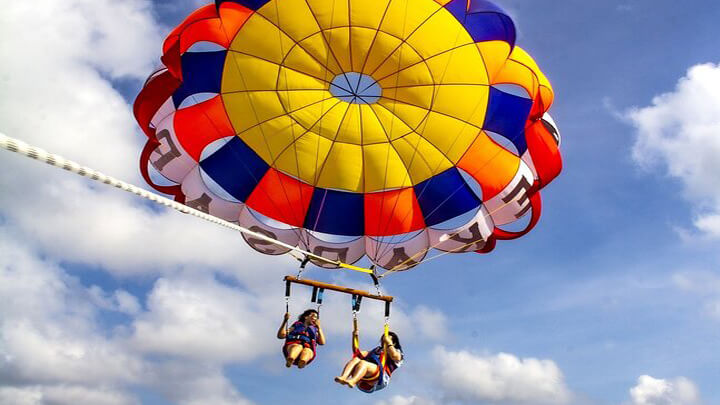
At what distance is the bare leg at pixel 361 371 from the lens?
8.37 meters

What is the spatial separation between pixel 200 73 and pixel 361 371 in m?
5.41

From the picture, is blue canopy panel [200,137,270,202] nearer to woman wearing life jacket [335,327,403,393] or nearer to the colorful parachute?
the colorful parachute

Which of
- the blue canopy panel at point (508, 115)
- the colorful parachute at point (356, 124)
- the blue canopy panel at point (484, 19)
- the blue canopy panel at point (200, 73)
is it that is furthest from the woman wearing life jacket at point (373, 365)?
the blue canopy panel at point (484, 19)

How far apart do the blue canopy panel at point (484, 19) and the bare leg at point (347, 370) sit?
17.4 feet

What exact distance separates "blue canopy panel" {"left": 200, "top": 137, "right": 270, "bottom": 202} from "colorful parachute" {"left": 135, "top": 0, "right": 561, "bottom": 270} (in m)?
0.02

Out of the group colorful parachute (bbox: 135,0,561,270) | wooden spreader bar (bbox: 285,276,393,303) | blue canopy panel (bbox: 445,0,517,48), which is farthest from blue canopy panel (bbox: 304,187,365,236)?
blue canopy panel (bbox: 445,0,517,48)

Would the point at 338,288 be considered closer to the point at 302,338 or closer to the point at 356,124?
the point at 302,338

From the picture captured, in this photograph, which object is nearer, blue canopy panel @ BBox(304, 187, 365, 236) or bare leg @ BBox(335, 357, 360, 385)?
bare leg @ BBox(335, 357, 360, 385)

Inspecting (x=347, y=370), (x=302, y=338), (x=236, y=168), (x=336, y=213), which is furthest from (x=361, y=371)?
(x=236, y=168)

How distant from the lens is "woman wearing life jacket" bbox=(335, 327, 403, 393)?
8.51m

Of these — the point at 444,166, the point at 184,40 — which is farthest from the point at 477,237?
the point at 184,40

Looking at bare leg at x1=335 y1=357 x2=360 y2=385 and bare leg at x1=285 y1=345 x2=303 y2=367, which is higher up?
bare leg at x1=285 y1=345 x2=303 y2=367

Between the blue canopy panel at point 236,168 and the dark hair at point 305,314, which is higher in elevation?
the blue canopy panel at point 236,168

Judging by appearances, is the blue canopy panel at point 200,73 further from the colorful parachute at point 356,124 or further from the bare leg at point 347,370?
the bare leg at point 347,370
